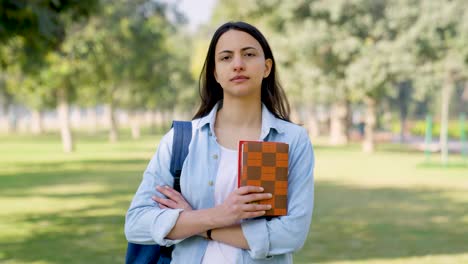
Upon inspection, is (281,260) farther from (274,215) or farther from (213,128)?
(213,128)

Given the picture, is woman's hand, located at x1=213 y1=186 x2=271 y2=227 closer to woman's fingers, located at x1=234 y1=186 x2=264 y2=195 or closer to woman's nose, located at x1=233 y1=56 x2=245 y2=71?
woman's fingers, located at x1=234 y1=186 x2=264 y2=195

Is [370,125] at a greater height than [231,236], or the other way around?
[231,236]

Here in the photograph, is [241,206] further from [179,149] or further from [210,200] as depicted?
[179,149]

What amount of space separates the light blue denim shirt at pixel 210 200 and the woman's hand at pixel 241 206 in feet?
0.27

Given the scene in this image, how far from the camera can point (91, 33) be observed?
31.8 meters

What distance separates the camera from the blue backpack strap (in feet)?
8.84

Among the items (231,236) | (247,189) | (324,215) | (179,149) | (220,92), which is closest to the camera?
(247,189)

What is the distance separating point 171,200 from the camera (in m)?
2.66

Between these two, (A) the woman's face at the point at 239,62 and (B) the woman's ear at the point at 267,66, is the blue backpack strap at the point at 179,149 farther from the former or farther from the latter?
(B) the woman's ear at the point at 267,66

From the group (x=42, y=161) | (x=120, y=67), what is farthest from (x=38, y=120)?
(x=42, y=161)

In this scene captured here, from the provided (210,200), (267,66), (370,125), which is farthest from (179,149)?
(370,125)

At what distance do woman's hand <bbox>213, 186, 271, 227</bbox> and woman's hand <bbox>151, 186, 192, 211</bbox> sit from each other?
6.3 inches

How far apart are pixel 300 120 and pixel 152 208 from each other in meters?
22.4

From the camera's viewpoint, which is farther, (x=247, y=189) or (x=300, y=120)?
(x=300, y=120)
